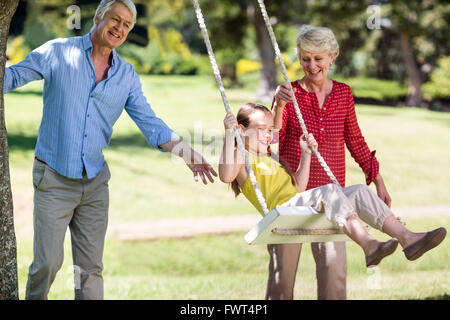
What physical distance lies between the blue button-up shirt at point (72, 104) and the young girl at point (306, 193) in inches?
25.5

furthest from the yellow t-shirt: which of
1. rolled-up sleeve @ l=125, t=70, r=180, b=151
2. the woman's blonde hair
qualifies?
the woman's blonde hair

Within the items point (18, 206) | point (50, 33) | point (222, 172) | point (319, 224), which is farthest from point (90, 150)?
point (50, 33)

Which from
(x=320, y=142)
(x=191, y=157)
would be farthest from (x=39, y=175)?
(x=320, y=142)

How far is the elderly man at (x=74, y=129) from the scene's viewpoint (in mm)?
3234

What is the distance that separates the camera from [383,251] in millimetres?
2830

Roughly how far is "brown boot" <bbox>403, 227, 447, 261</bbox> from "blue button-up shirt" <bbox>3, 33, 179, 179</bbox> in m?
1.56

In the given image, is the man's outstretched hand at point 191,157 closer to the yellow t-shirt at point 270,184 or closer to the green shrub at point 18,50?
the yellow t-shirt at point 270,184

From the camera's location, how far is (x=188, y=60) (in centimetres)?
3259

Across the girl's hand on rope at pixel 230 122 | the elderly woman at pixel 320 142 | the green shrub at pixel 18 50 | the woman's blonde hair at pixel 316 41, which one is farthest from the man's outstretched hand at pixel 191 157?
the green shrub at pixel 18 50

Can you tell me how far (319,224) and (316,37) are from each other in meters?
1.00

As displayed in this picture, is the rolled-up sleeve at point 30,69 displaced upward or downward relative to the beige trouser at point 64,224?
upward

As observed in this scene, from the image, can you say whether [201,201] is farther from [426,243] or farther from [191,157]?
[426,243]

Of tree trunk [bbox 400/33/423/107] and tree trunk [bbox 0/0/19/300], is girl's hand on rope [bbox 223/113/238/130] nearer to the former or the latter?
tree trunk [bbox 0/0/19/300]
